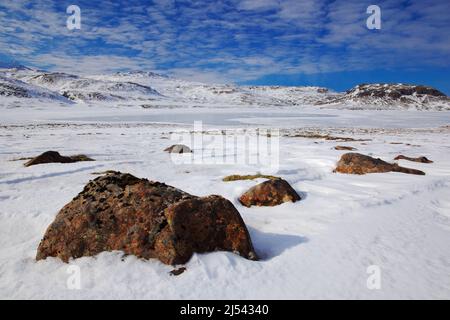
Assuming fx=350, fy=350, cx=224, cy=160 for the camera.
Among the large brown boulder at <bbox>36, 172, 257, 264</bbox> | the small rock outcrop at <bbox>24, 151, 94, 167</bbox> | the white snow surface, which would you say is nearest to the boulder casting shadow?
the white snow surface

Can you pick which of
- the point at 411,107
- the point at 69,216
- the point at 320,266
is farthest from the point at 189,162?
the point at 411,107

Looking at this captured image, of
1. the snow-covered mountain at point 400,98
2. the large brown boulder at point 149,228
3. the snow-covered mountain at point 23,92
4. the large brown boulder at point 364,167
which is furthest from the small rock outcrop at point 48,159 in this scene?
the snow-covered mountain at point 400,98

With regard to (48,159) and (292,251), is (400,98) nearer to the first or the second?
(48,159)

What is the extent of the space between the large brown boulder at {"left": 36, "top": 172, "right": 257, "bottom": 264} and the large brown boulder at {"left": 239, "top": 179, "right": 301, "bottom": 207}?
2.34m

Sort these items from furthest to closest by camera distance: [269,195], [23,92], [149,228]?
[23,92]
[269,195]
[149,228]

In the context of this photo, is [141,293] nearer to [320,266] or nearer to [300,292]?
[300,292]

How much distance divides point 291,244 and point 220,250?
1173 mm

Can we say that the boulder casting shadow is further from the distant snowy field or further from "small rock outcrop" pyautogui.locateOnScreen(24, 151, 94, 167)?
"small rock outcrop" pyautogui.locateOnScreen(24, 151, 94, 167)

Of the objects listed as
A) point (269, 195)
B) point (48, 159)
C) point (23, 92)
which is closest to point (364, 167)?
point (269, 195)

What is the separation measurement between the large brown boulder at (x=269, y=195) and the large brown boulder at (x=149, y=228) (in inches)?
92.2

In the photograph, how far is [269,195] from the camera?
24.0 ft

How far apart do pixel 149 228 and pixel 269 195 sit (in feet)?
10.7

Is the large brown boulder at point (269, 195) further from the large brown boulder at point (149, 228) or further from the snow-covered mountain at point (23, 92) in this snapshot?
the snow-covered mountain at point (23, 92)

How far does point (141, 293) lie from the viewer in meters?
3.94
